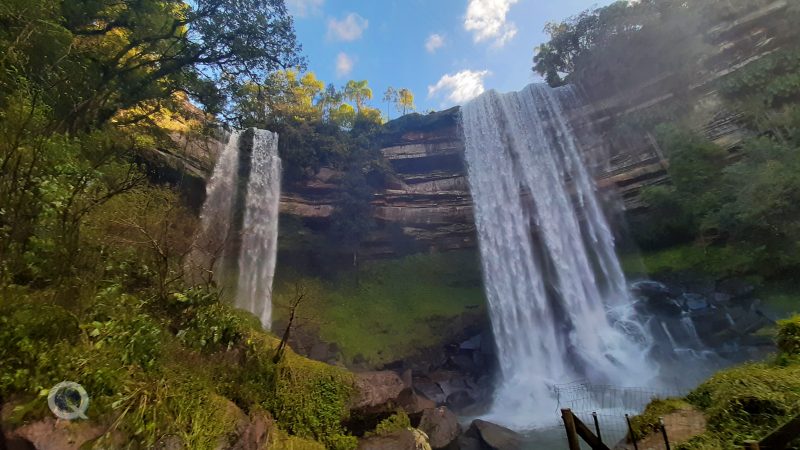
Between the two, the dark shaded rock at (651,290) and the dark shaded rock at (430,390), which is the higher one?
the dark shaded rock at (651,290)

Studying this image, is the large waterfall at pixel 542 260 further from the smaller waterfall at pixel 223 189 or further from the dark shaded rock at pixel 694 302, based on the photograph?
the smaller waterfall at pixel 223 189

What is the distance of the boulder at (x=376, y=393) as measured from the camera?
662 centimetres

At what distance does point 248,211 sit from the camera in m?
19.2

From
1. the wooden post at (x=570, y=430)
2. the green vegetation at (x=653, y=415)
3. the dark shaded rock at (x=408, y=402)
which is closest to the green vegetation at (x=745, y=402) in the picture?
the green vegetation at (x=653, y=415)

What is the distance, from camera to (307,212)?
70.5 ft

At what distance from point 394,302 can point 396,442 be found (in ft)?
51.1

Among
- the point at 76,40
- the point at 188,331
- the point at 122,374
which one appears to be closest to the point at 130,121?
the point at 76,40

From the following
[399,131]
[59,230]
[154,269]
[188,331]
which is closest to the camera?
[59,230]

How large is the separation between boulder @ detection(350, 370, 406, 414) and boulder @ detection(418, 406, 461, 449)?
7.96 feet

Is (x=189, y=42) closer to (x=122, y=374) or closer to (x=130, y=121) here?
(x=130, y=121)

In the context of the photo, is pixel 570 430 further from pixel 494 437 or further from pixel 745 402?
pixel 494 437

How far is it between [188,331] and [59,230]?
1973 millimetres

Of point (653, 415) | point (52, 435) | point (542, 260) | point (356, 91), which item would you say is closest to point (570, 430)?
point (653, 415)

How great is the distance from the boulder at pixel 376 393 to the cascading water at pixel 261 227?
1236cm
